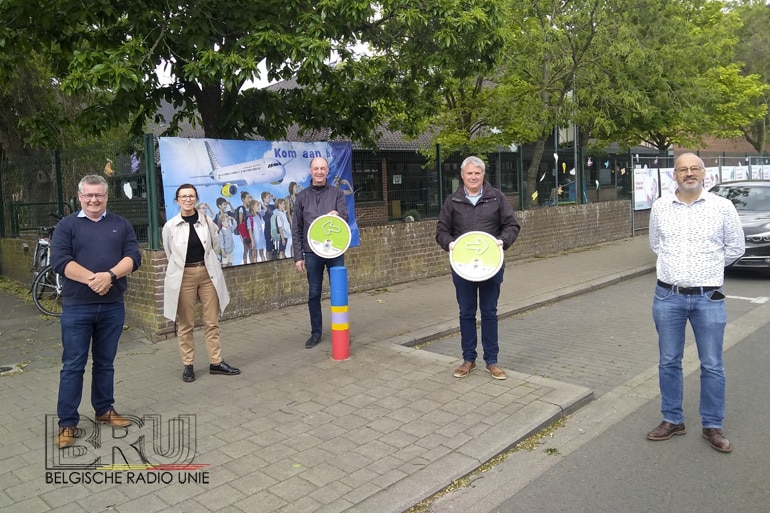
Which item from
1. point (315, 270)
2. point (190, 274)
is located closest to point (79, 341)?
point (190, 274)

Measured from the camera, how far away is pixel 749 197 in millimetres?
12297

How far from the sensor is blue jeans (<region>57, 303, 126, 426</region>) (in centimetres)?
432

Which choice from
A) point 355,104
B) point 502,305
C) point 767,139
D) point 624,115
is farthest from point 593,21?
point 767,139

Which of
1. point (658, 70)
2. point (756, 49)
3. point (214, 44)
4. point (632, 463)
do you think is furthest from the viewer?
point (756, 49)

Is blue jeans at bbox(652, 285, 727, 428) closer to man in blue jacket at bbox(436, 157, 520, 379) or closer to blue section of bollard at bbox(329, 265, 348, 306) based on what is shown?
man in blue jacket at bbox(436, 157, 520, 379)

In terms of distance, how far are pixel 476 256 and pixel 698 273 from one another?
70.1 inches

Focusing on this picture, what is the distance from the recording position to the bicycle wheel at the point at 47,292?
8625 mm

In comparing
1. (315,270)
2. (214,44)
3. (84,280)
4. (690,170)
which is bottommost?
(315,270)

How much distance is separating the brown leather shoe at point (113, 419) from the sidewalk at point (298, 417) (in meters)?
0.22

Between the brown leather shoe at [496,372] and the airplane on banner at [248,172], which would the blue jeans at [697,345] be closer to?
the brown leather shoe at [496,372]

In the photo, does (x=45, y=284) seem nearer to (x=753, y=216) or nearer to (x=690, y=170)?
(x=690, y=170)

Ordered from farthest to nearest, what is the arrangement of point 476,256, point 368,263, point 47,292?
point 368,263 → point 47,292 → point 476,256

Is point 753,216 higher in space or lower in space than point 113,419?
higher

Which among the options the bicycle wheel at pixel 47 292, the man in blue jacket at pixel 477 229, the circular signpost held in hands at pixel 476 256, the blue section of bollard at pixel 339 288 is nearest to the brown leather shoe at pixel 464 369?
the man in blue jacket at pixel 477 229
